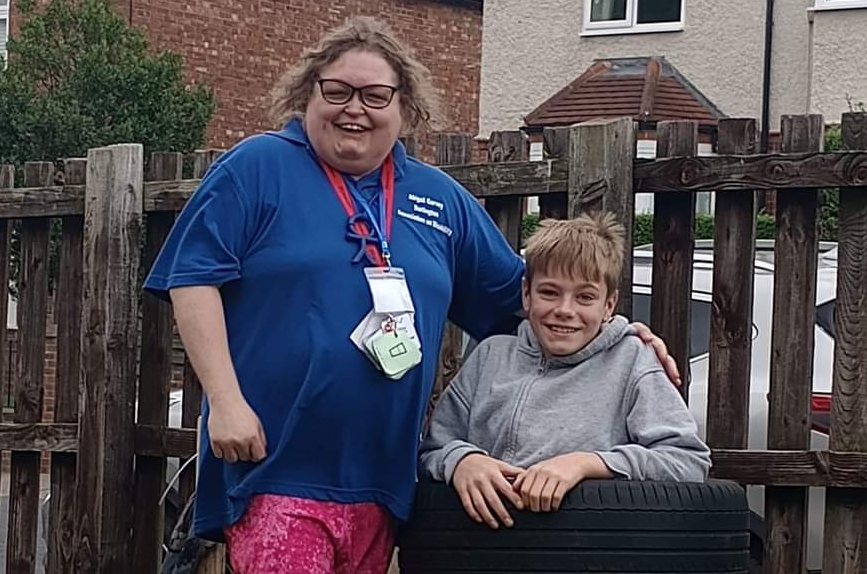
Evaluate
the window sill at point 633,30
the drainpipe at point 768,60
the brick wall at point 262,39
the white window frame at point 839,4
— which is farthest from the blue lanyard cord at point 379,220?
the window sill at point 633,30

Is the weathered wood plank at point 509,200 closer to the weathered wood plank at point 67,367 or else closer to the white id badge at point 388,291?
the white id badge at point 388,291

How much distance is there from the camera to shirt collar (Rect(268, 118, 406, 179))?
11.2 feet

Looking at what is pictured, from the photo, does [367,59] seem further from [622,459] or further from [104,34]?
[104,34]

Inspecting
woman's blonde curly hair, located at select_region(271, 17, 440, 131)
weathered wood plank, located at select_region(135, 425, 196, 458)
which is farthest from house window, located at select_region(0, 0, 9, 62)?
woman's blonde curly hair, located at select_region(271, 17, 440, 131)

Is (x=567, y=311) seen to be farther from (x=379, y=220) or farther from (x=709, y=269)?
(x=709, y=269)

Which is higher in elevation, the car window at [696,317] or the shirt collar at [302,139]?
the shirt collar at [302,139]

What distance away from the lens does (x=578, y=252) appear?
332 cm

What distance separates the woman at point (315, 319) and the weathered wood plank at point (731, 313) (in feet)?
3.86

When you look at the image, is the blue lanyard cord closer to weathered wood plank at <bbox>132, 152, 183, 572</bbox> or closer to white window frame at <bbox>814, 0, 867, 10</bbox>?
weathered wood plank at <bbox>132, 152, 183, 572</bbox>

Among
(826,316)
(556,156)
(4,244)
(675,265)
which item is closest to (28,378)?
(4,244)

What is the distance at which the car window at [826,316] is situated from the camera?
4957 mm

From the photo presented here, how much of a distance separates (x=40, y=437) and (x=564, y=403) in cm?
328

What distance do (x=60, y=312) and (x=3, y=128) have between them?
7820 millimetres

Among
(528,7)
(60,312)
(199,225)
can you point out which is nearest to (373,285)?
(199,225)
